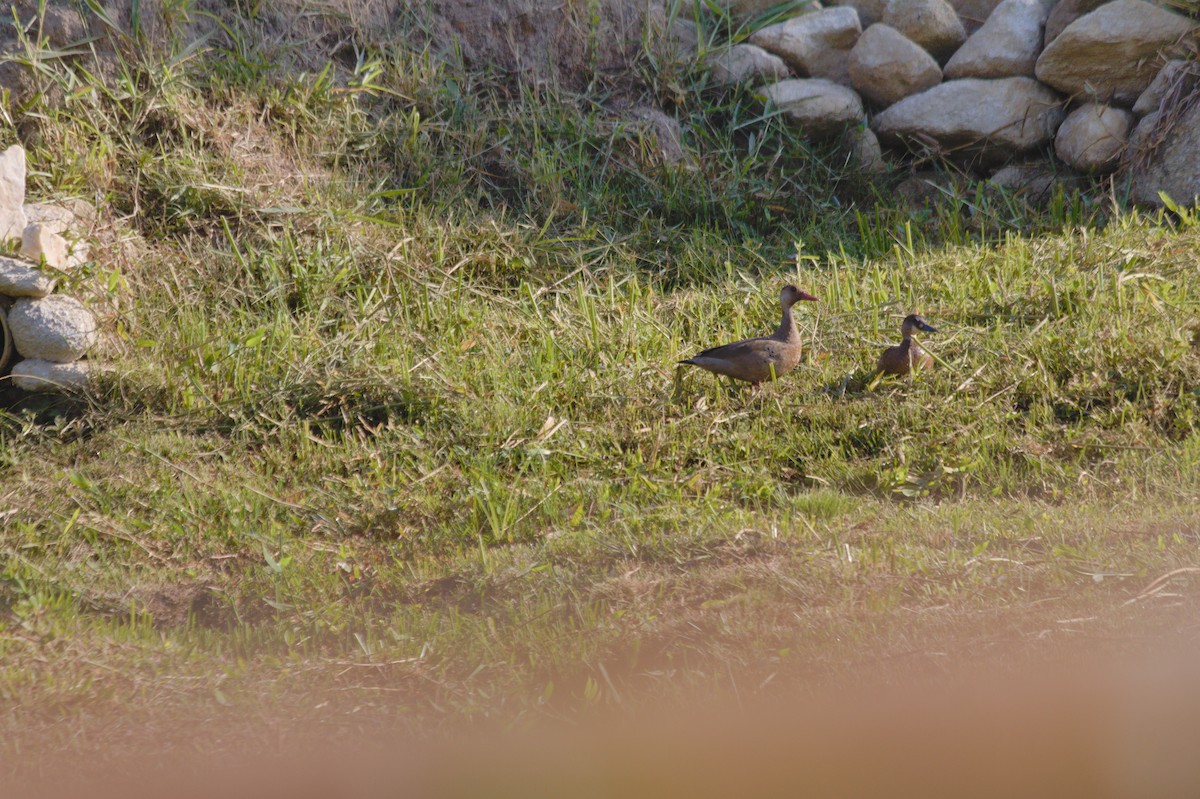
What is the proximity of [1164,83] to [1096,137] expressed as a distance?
0.52 m

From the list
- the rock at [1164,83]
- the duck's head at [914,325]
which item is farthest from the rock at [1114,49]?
the duck's head at [914,325]

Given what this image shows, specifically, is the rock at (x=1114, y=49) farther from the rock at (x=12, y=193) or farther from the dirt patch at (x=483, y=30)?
the rock at (x=12, y=193)

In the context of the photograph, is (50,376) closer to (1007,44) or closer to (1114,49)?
(1007,44)

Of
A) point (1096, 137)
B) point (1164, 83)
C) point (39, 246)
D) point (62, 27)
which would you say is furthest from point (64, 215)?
point (1164, 83)

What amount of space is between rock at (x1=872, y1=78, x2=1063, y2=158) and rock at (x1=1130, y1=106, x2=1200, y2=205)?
2.10ft

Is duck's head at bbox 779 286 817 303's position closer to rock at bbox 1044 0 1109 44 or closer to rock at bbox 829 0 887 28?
rock at bbox 1044 0 1109 44

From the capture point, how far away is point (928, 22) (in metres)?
7.77

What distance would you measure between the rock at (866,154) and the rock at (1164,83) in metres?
1.66

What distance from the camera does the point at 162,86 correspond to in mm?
6496

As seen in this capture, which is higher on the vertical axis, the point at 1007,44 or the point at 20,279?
the point at 1007,44

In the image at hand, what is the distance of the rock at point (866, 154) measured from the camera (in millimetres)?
7535

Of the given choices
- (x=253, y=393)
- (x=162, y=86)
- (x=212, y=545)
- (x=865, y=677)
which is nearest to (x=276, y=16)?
(x=162, y=86)

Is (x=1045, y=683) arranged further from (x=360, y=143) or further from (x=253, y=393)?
(x=360, y=143)

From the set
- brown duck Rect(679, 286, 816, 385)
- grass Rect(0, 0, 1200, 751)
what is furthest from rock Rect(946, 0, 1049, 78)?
brown duck Rect(679, 286, 816, 385)
